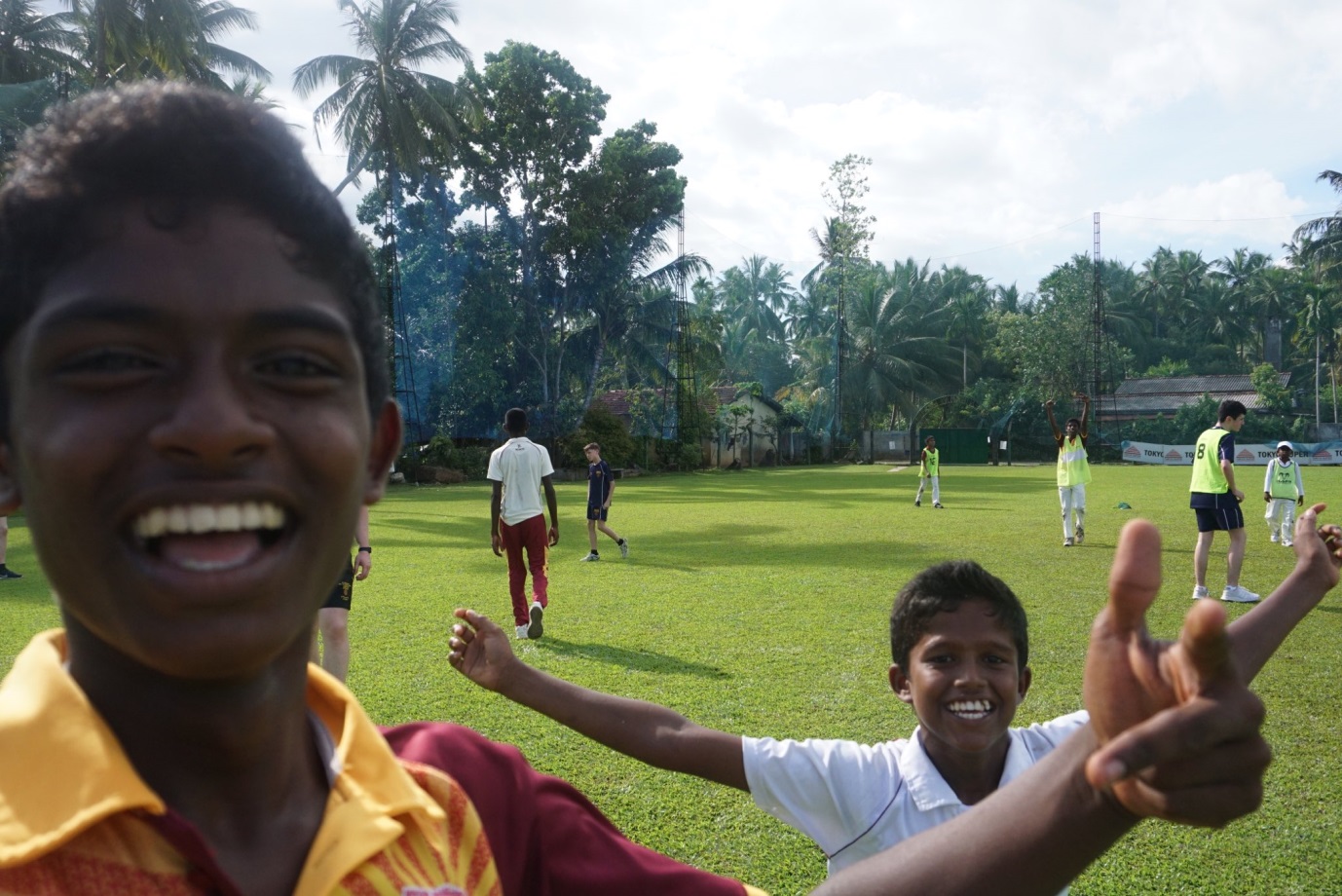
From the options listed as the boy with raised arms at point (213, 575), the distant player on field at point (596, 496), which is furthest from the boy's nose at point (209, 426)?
the distant player on field at point (596, 496)

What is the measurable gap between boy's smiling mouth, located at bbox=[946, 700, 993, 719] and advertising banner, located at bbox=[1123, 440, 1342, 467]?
43.7m

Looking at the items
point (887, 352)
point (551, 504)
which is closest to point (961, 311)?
point (887, 352)

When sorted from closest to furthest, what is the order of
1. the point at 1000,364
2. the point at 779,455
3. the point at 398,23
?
the point at 398,23, the point at 779,455, the point at 1000,364

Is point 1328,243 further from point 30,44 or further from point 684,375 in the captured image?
point 30,44

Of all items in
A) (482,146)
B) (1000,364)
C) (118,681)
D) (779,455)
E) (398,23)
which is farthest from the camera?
(1000,364)

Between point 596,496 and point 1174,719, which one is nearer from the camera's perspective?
point 1174,719

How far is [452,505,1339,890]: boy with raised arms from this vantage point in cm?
239

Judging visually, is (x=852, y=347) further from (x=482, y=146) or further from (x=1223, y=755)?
(x=1223, y=755)

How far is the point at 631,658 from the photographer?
289 inches

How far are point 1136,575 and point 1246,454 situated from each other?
48013 mm

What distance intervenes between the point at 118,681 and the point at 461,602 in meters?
9.02

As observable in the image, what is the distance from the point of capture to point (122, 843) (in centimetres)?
105

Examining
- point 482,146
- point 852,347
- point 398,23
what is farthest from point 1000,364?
point 398,23

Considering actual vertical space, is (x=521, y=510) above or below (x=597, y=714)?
above
